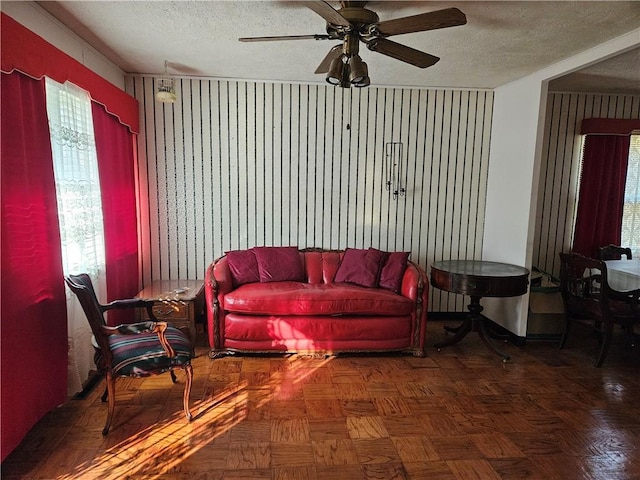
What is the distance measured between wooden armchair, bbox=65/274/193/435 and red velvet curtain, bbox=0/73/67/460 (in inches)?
8.1

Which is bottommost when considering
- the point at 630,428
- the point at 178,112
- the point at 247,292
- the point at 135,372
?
the point at 630,428

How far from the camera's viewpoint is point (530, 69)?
3678 mm

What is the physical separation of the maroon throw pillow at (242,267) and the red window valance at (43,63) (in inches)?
61.7

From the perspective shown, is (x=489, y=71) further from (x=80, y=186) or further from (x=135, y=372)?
(x=135, y=372)

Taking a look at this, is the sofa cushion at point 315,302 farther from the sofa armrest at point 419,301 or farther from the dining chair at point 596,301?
the dining chair at point 596,301

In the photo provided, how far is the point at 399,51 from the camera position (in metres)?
2.44

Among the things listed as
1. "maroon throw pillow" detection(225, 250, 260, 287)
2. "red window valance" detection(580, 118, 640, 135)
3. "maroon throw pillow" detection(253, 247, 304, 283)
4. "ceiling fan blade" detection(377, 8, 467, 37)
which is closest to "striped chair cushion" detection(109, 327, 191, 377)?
"maroon throw pillow" detection(225, 250, 260, 287)

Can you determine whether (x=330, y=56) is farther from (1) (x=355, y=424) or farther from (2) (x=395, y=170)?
(1) (x=355, y=424)

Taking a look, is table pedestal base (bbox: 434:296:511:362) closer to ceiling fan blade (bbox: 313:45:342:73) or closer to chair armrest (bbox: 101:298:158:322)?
ceiling fan blade (bbox: 313:45:342:73)

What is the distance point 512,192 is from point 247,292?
2.70 metres

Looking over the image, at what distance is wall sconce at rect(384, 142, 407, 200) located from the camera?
4445 millimetres

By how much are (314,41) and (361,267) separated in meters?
1.98

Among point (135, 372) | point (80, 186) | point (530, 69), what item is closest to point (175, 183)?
point (80, 186)

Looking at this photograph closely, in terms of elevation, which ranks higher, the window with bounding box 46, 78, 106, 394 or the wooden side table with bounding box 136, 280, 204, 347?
the window with bounding box 46, 78, 106, 394
